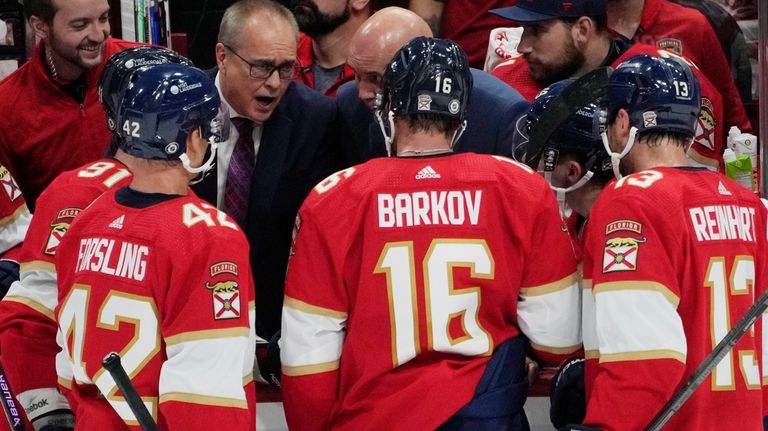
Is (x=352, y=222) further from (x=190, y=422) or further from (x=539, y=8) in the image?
(x=539, y=8)

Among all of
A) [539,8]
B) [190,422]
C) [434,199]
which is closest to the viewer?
[190,422]

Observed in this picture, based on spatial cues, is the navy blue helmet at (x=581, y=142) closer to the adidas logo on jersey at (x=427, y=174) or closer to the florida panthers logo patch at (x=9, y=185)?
the adidas logo on jersey at (x=427, y=174)

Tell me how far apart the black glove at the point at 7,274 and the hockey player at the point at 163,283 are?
100 cm

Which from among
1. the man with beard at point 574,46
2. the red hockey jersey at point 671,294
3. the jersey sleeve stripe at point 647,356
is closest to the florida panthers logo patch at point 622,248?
the red hockey jersey at point 671,294

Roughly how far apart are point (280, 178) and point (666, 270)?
1.50 metres

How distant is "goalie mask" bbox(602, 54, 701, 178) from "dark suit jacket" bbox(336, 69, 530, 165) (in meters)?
0.76

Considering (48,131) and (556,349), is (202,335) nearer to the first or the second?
(556,349)

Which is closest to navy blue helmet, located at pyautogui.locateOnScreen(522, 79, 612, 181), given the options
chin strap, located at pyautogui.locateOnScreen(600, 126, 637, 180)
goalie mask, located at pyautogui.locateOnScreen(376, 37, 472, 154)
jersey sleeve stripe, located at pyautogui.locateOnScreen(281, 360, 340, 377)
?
chin strap, located at pyautogui.locateOnScreen(600, 126, 637, 180)

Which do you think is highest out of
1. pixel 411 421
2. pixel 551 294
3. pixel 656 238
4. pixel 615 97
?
pixel 615 97

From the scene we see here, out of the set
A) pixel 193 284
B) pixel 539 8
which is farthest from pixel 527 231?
pixel 539 8

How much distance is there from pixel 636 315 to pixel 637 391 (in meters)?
0.16

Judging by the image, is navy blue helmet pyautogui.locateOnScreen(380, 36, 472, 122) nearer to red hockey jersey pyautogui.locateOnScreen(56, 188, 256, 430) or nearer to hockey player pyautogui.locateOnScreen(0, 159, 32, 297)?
red hockey jersey pyautogui.locateOnScreen(56, 188, 256, 430)

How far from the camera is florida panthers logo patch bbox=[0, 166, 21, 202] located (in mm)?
4164

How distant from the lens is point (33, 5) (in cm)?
457
